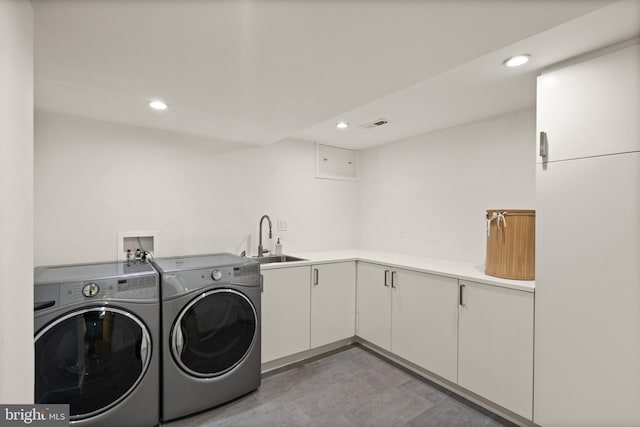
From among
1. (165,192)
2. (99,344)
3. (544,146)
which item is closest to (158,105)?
(165,192)

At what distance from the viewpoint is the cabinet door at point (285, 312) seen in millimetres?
2430

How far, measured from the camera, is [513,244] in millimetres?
1890

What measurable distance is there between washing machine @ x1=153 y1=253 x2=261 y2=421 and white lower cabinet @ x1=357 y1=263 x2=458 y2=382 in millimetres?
1122

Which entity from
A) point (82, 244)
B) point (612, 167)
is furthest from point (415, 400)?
point (82, 244)

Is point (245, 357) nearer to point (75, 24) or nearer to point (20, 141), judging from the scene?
point (20, 141)

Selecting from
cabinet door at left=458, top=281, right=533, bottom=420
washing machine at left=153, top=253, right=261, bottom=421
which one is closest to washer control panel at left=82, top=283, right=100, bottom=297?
washing machine at left=153, top=253, right=261, bottom=421

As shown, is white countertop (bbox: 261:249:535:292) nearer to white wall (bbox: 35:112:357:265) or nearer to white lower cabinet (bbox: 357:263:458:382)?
white lower cabinet (bbox: 357:263:458:382)

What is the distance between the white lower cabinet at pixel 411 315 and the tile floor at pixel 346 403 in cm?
21

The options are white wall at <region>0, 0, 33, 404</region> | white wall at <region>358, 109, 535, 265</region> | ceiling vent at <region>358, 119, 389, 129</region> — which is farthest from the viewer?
ceiling vent at <region>358, 119, 389, 129</region>

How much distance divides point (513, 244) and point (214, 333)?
205 cm

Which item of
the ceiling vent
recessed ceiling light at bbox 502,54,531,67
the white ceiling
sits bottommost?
the white ceiling

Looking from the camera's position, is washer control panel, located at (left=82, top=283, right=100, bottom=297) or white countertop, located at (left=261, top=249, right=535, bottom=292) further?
white countertop, located at (left=261, top=249, right=535, bottom=292)

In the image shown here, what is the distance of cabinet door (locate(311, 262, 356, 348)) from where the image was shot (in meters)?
2.71

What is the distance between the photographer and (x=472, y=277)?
201 cm
